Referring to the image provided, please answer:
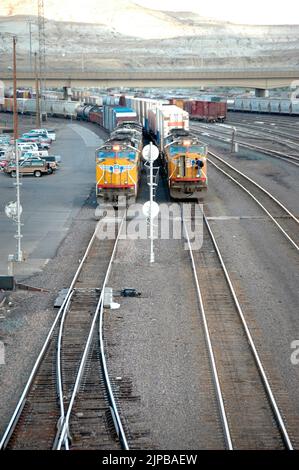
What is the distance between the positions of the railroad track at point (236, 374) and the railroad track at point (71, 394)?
187cm

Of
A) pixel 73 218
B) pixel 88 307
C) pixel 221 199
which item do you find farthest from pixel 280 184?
pixel 88 307

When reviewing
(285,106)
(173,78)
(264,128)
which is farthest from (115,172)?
(173,78)

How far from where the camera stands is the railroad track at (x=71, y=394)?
39.4 feet

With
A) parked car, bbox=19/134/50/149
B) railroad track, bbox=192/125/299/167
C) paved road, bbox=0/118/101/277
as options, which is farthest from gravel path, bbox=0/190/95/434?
parked car, bbox=19/134/50/149

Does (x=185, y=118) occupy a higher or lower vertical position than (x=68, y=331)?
higher

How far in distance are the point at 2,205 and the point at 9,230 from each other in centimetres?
565

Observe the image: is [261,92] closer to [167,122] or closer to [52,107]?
[52,107]

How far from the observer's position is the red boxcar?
3253 inches

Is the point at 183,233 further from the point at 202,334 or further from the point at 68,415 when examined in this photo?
the point at 68,415

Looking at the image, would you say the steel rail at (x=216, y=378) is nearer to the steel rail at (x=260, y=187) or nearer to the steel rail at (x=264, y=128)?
the steel rail at (x=260, y=187)

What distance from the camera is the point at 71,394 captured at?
44.7 feet

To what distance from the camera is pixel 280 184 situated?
3788 centimetres

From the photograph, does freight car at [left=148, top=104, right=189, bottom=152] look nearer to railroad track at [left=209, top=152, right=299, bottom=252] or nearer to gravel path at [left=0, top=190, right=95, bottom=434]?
railroad track at [left=209, top=152, right=299, bottom=252]

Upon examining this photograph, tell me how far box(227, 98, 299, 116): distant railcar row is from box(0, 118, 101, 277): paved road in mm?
39349
